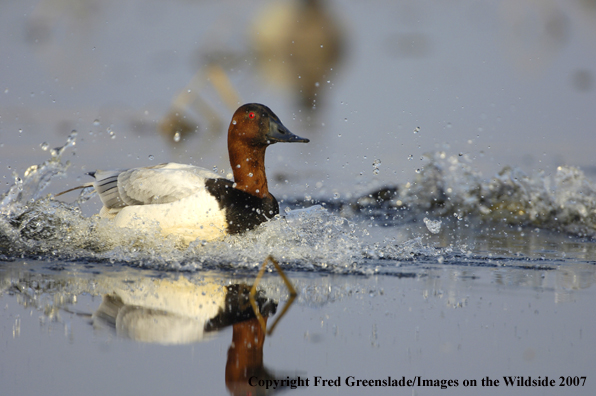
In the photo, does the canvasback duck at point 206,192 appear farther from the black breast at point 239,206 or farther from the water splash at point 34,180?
the water splash at point 34,180

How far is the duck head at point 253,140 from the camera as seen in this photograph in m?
4.32

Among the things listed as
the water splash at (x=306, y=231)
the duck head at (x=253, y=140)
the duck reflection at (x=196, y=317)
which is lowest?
the duck reflection at (x=196, y=317)

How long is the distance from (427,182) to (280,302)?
4890 mm

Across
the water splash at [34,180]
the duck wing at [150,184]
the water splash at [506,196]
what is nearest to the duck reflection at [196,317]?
the duck wing at [150,184]

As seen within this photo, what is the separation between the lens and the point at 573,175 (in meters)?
6.37

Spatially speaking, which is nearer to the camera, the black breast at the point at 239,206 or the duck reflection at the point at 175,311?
the duck reflection at the point at 175,311

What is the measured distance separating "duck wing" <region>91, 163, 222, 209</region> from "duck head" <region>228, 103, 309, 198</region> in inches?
8.7

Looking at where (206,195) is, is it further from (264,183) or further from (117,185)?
(117,185)

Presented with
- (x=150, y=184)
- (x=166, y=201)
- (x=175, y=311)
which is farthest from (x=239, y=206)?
(x=175, y=311)

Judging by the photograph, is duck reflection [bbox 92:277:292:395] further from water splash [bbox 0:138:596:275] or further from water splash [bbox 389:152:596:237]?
water splash [bbox 389:152:596:237]

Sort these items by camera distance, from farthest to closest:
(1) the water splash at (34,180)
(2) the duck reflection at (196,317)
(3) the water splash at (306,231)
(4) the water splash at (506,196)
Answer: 1. (4) the water splash at (506,196)
2. (1) the water splash at (34,180)
3. (3) the water splash at (306,231)
4. (2) the duck reflection at (196,317)

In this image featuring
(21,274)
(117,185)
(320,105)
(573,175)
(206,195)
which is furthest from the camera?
(320,105)

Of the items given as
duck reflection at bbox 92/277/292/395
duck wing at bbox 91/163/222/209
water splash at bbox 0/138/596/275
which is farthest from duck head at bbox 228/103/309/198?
duck reflection at bbox 92/277/292/395

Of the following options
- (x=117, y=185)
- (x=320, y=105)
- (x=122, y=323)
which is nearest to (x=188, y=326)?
(x=122, y=323)
